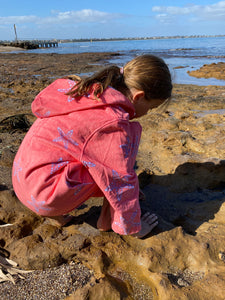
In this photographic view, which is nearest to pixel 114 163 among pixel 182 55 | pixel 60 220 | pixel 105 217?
pixel 105 217

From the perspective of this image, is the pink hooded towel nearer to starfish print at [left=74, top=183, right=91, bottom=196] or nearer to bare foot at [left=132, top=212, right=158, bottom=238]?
starfish print at [left=74, top=183, right=91, bottom=196]

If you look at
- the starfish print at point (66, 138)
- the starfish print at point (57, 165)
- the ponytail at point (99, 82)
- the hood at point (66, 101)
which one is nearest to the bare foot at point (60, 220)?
the starfish print at point (57, 165)

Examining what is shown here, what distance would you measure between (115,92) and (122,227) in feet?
2.70

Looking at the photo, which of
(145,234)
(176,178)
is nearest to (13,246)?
(145,234)

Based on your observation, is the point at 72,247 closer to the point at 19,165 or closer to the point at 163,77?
the point at 19,165

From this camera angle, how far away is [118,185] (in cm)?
148

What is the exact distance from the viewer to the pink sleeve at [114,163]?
1433 mm

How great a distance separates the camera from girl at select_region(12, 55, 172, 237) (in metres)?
1.44

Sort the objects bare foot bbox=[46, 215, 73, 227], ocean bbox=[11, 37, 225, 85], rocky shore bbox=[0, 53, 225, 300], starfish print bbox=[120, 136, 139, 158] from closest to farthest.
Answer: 1. rocky shore bbox=[0, 53, 225, 300]
2. starfish print bbox=[120, 136, 139, 158]
3. bare foot bbox=[46, 215, 73, 227]
4. ocean bbox=[11, 37, 225, 85]

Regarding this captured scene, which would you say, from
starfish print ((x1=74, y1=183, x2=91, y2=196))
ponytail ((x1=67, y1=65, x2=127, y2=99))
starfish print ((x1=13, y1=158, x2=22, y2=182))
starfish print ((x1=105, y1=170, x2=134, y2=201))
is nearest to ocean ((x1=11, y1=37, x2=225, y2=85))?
ponytail ((x1=67, y1=65, x2=127, y2=99))

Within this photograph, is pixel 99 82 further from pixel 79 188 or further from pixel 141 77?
pixel 79 188

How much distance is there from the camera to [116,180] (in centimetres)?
146

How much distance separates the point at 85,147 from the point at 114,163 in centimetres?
19

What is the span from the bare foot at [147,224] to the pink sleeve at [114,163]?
8.1 inches
